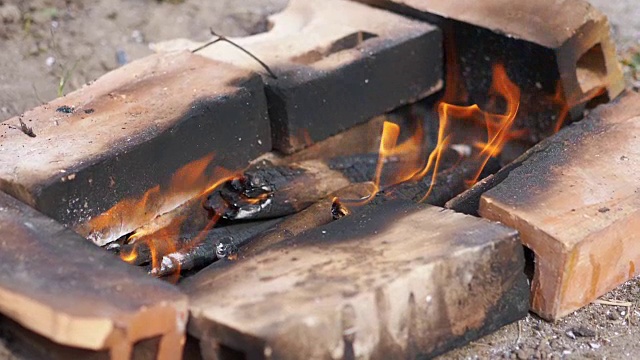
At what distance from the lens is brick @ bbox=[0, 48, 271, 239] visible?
3.11 m

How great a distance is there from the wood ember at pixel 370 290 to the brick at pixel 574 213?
106mm

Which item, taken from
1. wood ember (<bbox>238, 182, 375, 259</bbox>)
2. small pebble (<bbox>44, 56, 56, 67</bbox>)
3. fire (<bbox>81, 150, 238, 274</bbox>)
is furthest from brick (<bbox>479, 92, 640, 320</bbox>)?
small pebble (<bbox>44, 56, 56, 67</bbox>)

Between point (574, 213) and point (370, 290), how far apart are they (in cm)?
84

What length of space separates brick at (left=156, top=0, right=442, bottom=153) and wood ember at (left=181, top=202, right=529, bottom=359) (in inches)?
29.9

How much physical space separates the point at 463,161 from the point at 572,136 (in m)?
0.68

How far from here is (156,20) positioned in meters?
5.19

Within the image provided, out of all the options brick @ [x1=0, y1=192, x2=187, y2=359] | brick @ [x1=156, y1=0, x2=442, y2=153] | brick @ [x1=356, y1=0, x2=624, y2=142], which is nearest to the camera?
brick @ [x1=0, y1=192, x2=187, y2=359]

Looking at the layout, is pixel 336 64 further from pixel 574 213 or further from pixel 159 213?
pixel 574 213

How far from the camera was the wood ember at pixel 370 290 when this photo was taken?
2.56 metres

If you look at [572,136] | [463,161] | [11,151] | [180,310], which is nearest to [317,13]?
[463,161]

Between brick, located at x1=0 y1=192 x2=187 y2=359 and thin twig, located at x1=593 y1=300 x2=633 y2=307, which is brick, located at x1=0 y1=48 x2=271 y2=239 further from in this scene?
thin twig, located at x1=593 y1=300 x2=633 y2=307

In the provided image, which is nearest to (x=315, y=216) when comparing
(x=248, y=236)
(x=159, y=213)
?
(x=248, y=236)

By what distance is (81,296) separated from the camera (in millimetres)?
2566

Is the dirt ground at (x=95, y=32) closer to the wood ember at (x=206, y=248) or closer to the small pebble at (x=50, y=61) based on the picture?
the small pebble at (x=50, y=61)
